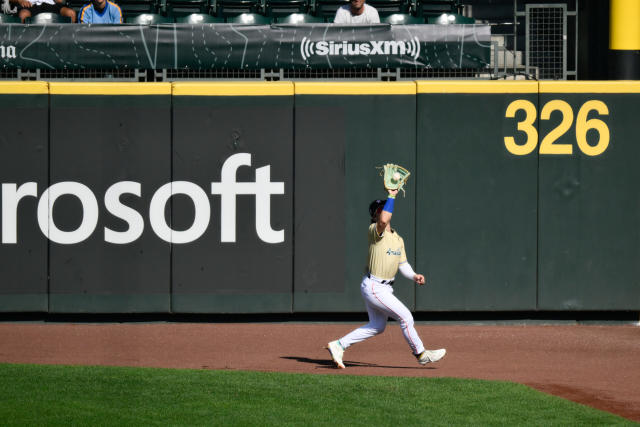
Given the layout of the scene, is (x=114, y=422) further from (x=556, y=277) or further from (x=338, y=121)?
(x=556, y=277)

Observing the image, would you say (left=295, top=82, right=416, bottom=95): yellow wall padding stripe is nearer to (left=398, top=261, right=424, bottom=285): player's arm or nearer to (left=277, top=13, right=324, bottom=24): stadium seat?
(left=277, top=13, right=324, bottom=24): stadium seat

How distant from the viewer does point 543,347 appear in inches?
477

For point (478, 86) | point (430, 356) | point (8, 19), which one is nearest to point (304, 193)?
point (478, 86)

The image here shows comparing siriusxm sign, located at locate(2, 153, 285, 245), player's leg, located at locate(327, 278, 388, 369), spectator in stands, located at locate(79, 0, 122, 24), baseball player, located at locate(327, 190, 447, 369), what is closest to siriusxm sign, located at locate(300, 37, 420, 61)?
siriusxm sign, located at locate(2, 153, 285, 245)

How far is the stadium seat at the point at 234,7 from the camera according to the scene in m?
16.7

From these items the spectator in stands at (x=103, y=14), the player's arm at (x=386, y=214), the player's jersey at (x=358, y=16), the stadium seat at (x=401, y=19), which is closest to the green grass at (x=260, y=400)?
the player's arm at (x=386, y=214)

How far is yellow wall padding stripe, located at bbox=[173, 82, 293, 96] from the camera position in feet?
43.9

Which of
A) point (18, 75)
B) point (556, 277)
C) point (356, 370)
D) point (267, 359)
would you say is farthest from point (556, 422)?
point (18, 75)

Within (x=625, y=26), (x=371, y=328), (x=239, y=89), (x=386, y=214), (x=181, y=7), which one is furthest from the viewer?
(x=181, y=7)

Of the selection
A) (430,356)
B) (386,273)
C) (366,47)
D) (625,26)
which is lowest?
(430,356)

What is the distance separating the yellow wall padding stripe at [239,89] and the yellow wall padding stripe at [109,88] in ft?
0.70

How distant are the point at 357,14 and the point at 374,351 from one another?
230 inches

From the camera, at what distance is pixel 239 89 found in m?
13.4

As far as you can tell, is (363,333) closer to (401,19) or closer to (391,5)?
(401,19)
